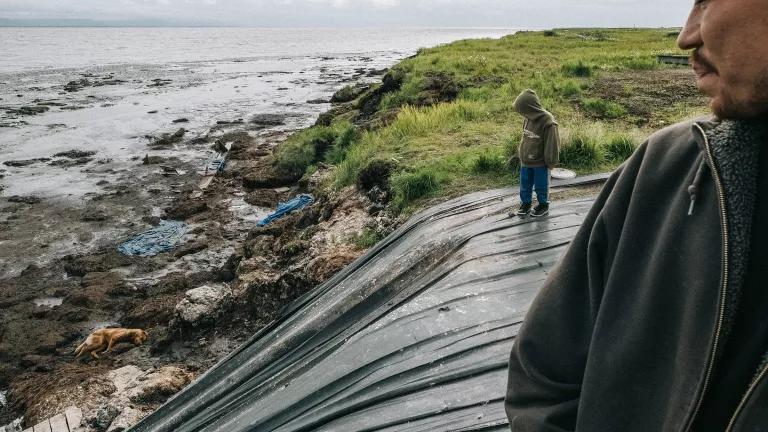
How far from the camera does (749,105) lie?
1.04 metres

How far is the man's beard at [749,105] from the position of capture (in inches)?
40.0

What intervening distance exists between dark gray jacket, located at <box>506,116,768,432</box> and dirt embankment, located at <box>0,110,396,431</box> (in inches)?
215

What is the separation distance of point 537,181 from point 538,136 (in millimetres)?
458

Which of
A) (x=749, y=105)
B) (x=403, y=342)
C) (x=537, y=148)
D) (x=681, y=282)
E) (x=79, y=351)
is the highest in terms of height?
(x=749, y=105)

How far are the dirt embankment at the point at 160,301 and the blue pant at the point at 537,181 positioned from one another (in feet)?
6.77

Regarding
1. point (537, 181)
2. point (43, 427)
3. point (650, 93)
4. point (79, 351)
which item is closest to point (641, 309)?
point (537, 181)

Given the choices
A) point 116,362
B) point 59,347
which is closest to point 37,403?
point 116,362

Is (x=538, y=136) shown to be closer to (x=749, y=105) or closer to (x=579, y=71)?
(x=749, y=105)

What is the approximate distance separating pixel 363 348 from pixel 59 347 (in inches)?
257

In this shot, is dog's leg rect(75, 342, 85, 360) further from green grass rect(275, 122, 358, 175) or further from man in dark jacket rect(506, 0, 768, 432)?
man in dark jacket rect(506, 0, 768, 432)

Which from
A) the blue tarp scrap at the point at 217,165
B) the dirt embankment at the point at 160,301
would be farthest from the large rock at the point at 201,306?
the blue tarp scrap at the point at 217,165

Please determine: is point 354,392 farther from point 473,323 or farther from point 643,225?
point 643,225

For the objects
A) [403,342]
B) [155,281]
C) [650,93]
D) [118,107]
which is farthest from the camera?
[118,107]

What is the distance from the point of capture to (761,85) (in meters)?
1.02
